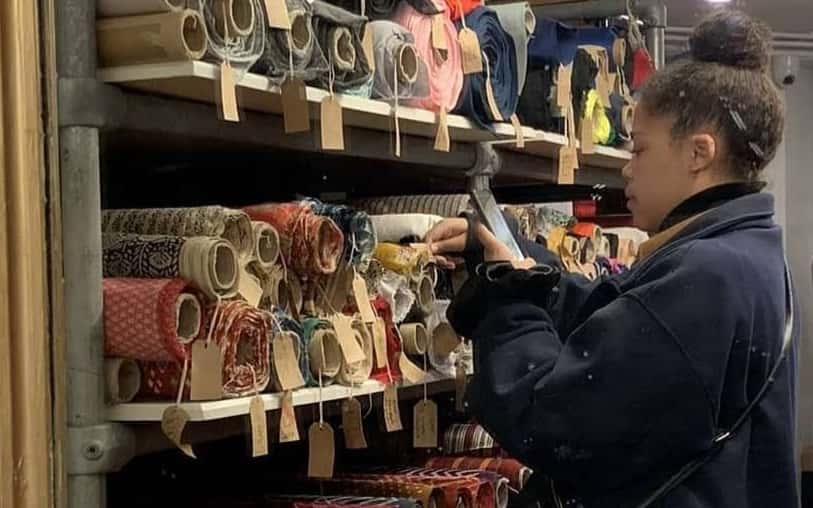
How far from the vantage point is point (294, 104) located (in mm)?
1612

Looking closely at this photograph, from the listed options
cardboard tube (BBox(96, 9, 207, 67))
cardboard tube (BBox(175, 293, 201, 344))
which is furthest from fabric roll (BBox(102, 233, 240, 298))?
cardboard tube (BBox(96, 9, 207, 67))

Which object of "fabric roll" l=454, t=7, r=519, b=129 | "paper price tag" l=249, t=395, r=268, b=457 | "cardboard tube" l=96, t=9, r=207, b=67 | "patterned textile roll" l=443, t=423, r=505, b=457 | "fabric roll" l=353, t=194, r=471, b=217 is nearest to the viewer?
"cardboard tube" l=96, t=9, r=207, b=67

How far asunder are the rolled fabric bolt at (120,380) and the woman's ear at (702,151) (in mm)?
873

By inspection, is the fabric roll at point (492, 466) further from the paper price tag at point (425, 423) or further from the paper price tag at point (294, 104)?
the paper price tag at point (294, 104)

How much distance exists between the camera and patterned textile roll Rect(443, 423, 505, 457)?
95.6 inches

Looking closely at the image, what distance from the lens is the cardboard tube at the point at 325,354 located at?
5.66 feet

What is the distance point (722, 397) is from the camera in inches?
63.6

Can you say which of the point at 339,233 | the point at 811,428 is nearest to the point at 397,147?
the point at 339,233

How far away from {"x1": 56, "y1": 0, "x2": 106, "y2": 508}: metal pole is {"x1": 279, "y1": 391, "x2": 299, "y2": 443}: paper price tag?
0.28 metres

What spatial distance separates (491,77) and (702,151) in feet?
1.93

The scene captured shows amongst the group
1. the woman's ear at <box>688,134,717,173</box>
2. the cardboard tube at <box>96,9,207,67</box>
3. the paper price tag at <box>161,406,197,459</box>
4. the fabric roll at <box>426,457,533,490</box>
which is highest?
the cardboard tube at <box>96,9,207,67</box>

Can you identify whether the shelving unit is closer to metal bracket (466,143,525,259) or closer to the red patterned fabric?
the red patterned fabric

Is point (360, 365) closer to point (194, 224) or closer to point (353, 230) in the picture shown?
point (353, 230)

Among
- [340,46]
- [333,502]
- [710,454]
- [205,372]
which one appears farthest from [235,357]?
[710,454]
